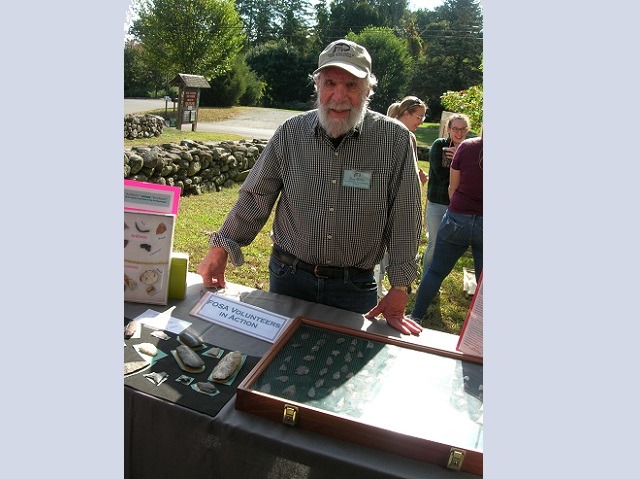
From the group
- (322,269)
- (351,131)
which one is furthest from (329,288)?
(351,131)

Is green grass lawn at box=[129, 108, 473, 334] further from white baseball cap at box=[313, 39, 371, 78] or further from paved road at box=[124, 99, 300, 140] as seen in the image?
paved road at box=[124, 99, 300, 140]

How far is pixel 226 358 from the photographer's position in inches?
40.8

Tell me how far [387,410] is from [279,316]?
0.46 meters

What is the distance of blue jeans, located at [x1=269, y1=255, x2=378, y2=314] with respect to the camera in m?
1.48

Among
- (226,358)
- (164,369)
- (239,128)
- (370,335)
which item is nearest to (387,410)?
(370,335)

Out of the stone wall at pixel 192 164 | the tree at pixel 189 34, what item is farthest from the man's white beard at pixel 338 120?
the tree at pixel 189 34

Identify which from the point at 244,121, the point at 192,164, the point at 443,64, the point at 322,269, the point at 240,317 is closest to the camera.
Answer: the point at 240,317

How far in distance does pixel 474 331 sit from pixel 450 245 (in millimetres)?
1587

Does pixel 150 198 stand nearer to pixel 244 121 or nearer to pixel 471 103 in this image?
pixel 471 103

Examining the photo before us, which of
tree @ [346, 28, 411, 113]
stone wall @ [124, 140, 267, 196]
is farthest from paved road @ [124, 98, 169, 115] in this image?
tree @ [346, 28, 411, 113]

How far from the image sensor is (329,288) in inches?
58.2

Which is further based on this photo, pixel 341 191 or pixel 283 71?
pixel 283 71

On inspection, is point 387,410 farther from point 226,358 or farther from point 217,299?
point 217,299

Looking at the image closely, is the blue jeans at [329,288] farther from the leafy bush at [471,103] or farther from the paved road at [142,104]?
the paved road at [142,104]
